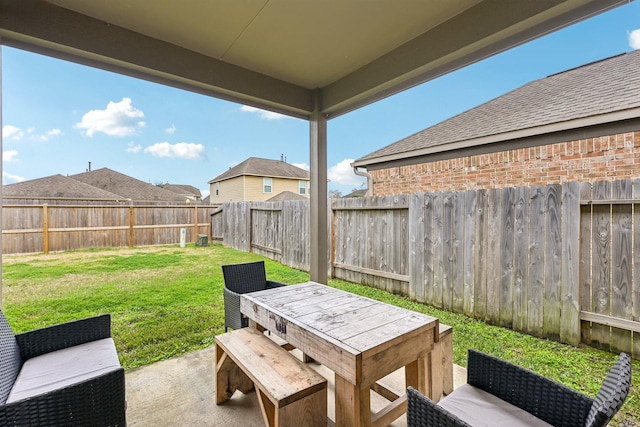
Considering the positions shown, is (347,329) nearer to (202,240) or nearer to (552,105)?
(552,105)

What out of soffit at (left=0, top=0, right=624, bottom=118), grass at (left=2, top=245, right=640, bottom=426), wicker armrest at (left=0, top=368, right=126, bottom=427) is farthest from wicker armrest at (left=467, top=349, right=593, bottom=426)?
soffit at (left=0, top=0, right=624, bottom=118)

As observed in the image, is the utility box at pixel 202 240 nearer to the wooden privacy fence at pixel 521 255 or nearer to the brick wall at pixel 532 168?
the wooden privacy fence at pixel 521 255

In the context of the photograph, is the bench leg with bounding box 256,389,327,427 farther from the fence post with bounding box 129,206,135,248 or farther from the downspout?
the fence post with bounding box 129,206,135,248

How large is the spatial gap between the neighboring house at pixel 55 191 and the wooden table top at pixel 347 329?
5.52m

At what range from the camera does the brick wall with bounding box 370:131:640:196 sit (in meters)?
3.35

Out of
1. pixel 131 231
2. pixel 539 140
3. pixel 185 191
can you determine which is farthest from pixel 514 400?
pixel 185 191

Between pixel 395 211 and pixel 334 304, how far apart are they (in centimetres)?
249

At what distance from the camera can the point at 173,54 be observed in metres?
2.47

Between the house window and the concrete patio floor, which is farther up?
the house window

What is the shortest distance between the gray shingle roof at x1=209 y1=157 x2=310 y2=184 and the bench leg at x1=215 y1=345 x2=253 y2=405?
26.6 feet

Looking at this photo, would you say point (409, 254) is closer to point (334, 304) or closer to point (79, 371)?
point (334, 304)

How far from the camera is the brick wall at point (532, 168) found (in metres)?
3.35

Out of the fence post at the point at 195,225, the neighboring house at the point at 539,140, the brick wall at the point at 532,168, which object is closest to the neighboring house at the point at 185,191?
the fence post at the point at 195,225

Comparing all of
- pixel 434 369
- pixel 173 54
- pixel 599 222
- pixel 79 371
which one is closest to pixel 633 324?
pixel 599 222
